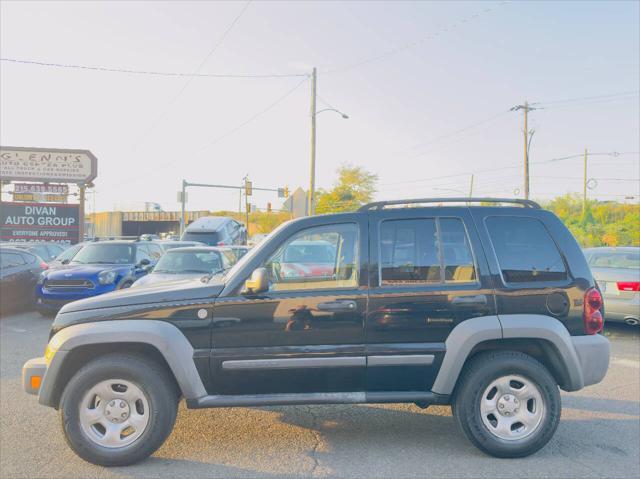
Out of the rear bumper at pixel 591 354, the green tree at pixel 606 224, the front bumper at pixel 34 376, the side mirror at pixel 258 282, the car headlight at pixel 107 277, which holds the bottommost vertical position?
the front bumper at pixel 34 376

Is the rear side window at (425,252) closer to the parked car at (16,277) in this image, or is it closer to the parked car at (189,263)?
the parked car at (189,263)

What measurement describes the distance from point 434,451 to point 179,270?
6981 millimetres

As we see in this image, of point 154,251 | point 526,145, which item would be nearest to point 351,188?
point 526,145

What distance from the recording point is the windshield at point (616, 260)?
8734 millimetres

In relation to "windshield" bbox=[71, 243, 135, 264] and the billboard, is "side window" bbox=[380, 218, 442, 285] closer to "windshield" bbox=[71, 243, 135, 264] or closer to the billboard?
"windshield" bbox=[71, 243, 135, 264]

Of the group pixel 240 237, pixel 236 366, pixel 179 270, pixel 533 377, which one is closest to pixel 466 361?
pixel 533 377

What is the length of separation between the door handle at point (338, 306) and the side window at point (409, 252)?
0.32 metres

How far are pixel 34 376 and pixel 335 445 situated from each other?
2486 millimetres

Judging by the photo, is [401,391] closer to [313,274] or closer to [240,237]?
[313,274]

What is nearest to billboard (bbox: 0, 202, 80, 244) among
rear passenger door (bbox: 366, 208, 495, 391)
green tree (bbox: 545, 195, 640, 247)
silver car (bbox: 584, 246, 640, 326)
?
silver car (bbox: 584, 246, 640, 326)

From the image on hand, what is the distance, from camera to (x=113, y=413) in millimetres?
3912

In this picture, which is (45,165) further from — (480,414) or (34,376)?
(480,414)

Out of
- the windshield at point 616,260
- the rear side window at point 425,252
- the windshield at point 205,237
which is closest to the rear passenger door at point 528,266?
the rear side window at point 425,252

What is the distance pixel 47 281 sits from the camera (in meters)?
10.4
